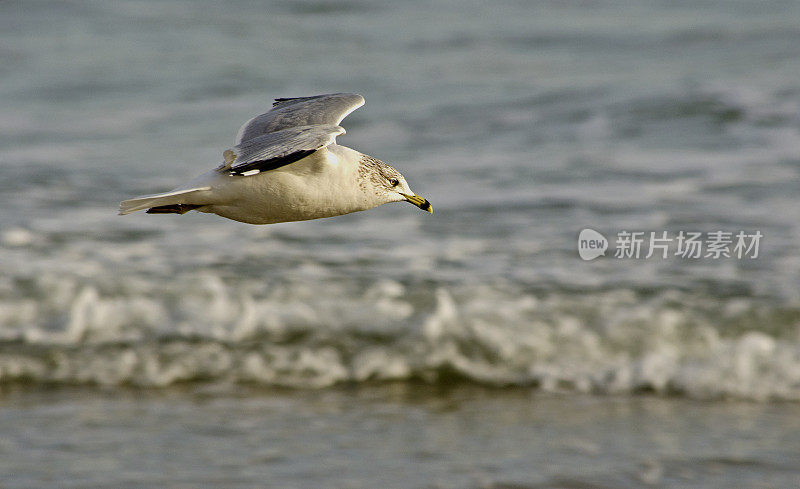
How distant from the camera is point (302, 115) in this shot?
4672mm

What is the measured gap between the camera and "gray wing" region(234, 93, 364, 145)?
14.6 feet

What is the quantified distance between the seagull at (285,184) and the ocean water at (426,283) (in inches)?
79.2

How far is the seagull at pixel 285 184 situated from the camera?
12.2ft

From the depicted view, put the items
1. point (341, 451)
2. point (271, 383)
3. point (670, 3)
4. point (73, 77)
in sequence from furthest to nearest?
point (670, 3), point (73, 77), point (271, 383), point (341, 451)

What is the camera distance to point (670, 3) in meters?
19.5

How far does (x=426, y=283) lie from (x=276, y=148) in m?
4.90

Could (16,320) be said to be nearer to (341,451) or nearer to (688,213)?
(341,451)

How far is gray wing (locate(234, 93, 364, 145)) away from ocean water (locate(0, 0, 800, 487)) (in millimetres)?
1885

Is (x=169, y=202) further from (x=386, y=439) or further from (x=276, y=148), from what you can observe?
(x=386, y=439)

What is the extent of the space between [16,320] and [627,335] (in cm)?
427

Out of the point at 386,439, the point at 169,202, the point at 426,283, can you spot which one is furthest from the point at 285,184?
the point at 426,283

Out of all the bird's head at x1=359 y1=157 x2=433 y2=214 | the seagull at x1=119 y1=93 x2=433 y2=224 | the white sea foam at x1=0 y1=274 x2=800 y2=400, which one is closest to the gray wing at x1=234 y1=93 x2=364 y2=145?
the seagull at x1=119 y1=93 x2=433 y2=224

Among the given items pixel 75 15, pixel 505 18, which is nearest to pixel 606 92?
pixel 505 18

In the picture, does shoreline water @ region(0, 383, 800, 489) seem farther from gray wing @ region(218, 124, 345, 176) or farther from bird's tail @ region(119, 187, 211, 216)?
gray wing @ region(218, 124, 345, 176)
